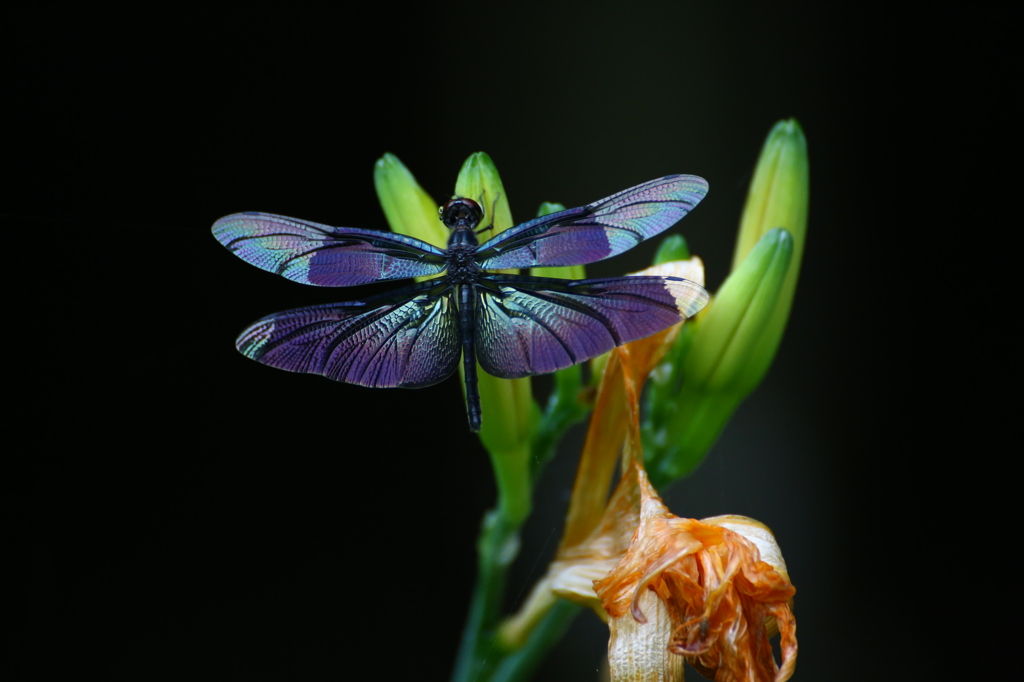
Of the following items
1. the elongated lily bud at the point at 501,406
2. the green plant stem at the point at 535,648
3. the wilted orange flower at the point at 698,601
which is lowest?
the green plant stem at the point at 535,648

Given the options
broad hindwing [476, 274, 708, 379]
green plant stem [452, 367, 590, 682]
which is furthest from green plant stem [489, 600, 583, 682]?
broad hindwing [476, 274, 708, 379]

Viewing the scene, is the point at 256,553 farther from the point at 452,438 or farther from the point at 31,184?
the point at 31,184

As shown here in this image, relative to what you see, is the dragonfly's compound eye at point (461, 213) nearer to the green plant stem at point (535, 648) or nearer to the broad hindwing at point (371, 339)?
the broad hindwing at point (371, 339)

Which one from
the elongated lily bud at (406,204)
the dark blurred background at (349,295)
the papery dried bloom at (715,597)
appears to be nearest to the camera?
the papery dried bloom at (715,597)

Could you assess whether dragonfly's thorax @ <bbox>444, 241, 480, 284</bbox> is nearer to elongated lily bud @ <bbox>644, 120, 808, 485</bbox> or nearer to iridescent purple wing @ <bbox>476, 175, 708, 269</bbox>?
iridescent purple wing @ <bbox>476, 175, 708, 269</bbox>

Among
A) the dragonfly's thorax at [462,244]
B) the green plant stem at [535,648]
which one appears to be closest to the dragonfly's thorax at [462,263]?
the dragonfly's thorax at [462,244]

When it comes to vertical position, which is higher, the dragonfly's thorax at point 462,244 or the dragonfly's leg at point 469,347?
the dragonfly's thorax at point 462,244

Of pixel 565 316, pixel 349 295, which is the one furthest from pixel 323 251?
pixel 349 295
